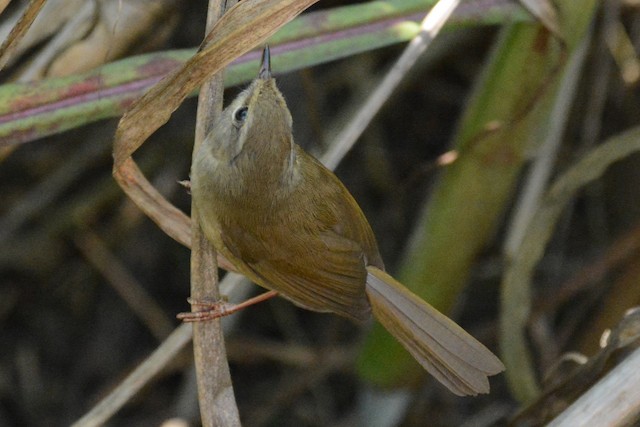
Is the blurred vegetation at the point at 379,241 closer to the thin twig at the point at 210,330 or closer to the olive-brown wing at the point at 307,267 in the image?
the olive-brown wing at the point at 307,267

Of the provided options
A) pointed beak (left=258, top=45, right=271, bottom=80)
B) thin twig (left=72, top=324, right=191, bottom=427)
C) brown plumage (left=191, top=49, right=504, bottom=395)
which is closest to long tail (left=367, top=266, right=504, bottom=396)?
brown plumage (left=191, top=49, right=504, bottom=395)

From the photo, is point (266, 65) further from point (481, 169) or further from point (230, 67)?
point (481, 169)

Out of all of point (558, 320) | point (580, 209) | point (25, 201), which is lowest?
point (558, 320)

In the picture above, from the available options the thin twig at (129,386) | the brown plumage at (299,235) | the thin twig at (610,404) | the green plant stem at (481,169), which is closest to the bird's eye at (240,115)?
the brown plumage at (299,235)

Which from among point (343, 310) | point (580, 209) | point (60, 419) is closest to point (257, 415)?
point (60, 419)

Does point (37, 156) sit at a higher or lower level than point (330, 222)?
higher

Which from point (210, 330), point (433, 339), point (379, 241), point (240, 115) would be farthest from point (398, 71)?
point (379, 241)

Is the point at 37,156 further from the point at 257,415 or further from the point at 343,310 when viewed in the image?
the point at 343,310
